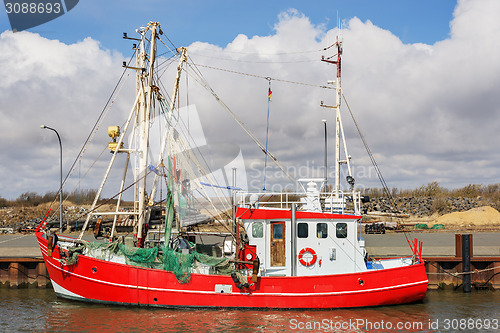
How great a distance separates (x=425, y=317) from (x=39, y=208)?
5824cm

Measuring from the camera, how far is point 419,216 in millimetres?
48281

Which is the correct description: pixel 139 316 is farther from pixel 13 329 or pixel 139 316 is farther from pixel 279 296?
pixel 279 296

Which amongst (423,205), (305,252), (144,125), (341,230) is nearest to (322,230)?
(341,230)

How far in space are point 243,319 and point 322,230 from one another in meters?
4.45

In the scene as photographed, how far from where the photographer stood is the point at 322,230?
54.3 ft

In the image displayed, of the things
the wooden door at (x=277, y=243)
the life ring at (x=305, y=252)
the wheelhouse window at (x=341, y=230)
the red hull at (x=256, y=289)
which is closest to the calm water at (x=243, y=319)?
the red hull at (x=256, y=289)

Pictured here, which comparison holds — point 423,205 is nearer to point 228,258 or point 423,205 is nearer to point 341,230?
point 341,230

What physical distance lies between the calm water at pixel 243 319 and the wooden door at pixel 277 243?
1.91m

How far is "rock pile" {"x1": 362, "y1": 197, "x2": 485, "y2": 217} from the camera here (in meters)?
48.7

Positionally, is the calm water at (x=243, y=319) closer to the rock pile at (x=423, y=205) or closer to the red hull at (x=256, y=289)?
the red hull at (x=256, y=289)

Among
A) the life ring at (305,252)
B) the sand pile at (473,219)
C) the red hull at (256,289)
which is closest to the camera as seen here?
the red hull at (256,289)

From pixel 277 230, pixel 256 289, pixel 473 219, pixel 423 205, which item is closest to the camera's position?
pixel 256 289

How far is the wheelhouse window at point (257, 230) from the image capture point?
16469 mm

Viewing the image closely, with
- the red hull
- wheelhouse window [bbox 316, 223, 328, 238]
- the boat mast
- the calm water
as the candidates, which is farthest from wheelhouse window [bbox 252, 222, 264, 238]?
the boat mast
